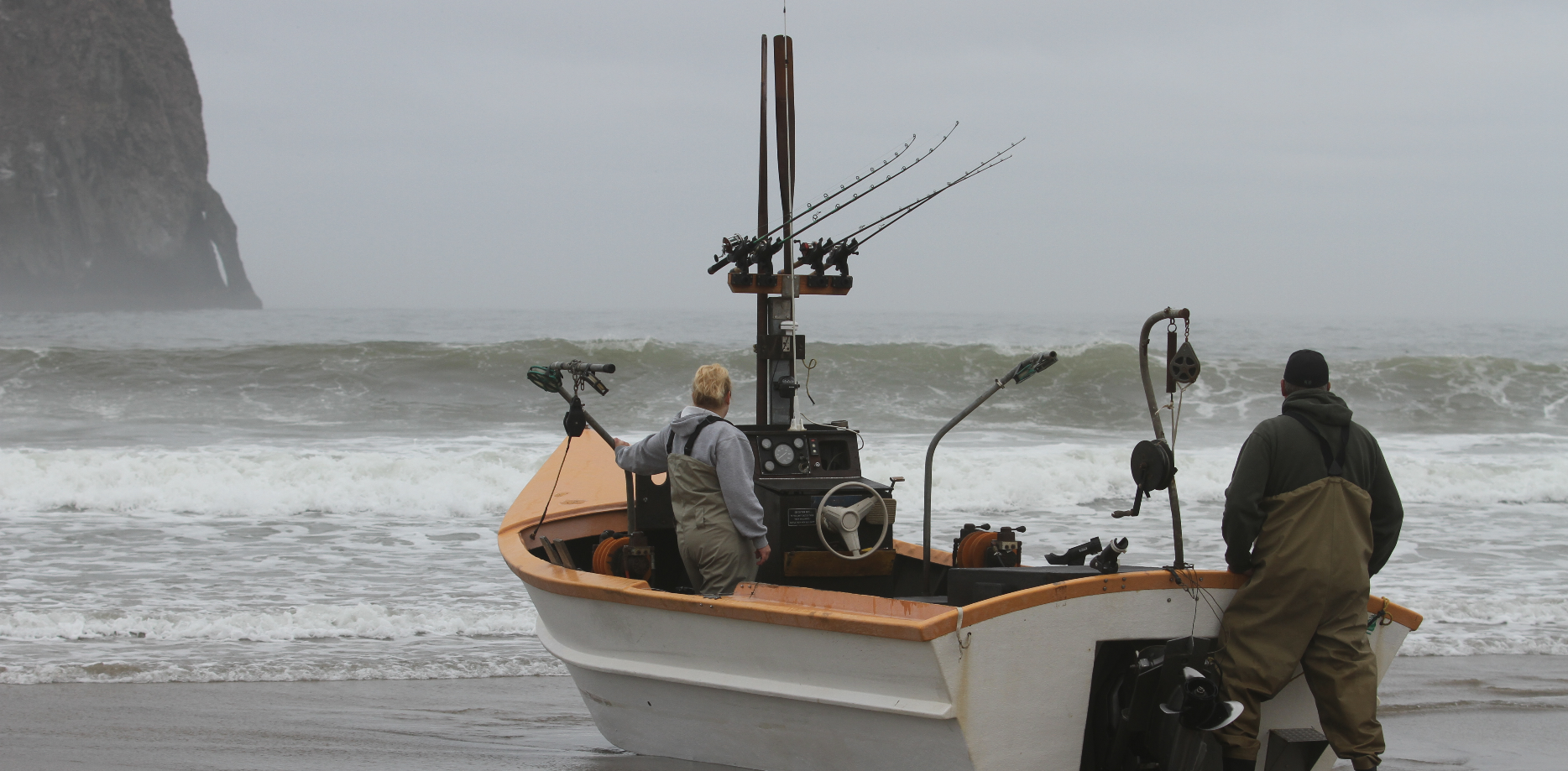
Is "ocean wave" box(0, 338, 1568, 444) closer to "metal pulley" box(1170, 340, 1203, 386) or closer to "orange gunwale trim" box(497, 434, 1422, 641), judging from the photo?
"orange gunwale trim" box(497, 434, 1422, 641)

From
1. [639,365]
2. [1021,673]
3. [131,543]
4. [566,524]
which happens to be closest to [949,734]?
[1021,673]

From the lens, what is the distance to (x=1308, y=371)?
12.1 ft

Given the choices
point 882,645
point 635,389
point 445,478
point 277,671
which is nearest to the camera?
point 882,645

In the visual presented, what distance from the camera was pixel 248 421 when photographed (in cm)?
1723

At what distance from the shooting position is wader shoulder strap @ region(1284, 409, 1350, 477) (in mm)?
3570

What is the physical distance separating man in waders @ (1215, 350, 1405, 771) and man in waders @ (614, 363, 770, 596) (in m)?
1.64

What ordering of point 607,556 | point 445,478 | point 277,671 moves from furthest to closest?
point 445,478, point 277,671, point 607,556

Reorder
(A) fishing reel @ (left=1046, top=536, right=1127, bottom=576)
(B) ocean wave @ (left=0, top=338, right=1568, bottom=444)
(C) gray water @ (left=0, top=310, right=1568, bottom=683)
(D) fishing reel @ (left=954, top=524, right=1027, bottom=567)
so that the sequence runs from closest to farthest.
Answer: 1. (A) fishing reel @ (left=1046, top=536, right=1127, bottom=576)
2. (D) fishing reel @ (left=954, top=524, right=1027, bottom=567)
3. (C) gray water @ (left=0, top=310, right=1568, bottom=683)
4. (B) ocean wave @ (left=0, top=338, right=1568, bottom=444)

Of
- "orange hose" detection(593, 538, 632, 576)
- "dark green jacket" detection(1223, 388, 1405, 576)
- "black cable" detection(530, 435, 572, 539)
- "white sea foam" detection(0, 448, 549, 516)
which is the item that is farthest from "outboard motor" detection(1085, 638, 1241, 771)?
"white sea foam" detection(0, 448, 549, 516)

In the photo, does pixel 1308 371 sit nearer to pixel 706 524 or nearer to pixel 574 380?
pixel 706 524

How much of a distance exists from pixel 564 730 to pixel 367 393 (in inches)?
598

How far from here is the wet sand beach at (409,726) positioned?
496 cm

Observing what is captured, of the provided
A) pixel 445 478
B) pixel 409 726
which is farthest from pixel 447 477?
pixel 409 726

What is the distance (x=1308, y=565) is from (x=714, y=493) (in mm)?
1981
